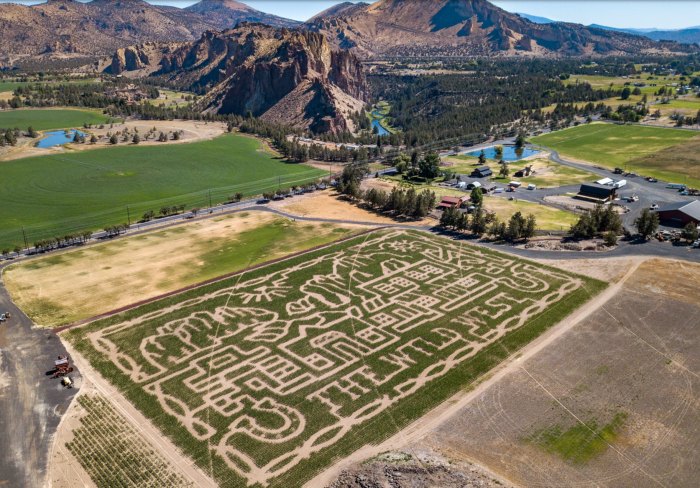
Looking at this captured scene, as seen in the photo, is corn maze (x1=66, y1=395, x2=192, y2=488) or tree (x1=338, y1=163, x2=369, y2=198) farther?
tree (x1=338, y1=163, x2=369, y2=198)

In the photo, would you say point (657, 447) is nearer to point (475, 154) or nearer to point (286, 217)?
point (286, 217)

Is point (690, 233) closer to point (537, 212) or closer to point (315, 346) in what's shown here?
point (537, 212)

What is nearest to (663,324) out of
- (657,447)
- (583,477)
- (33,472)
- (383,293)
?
(657,447)

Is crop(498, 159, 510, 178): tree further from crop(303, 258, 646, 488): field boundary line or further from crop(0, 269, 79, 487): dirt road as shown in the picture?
crop(0, 269, 79, 487): dirt road

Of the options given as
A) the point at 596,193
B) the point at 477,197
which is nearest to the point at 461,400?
the point at 477,197

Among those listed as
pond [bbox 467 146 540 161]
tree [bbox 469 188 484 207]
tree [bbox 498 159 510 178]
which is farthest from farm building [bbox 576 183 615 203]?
pond [bbox 467 146 540 161]

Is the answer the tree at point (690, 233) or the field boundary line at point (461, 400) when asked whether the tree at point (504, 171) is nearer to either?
the tree at point (690, 233)
